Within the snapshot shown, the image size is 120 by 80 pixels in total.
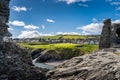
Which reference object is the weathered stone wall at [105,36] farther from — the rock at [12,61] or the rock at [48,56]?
the rock at [48,56]

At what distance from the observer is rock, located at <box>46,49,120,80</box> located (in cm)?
5816

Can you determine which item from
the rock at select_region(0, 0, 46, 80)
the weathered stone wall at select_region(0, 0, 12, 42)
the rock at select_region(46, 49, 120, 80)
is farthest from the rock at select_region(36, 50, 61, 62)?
the weathered stone wall at select_region(0, 0, 12, 42)

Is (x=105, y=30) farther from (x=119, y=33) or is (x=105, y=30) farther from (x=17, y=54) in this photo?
(x=17, y=54)

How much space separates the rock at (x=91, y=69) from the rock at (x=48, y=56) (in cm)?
10453

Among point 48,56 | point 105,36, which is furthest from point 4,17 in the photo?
point 48,56

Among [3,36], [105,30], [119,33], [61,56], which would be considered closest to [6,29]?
[3,36]

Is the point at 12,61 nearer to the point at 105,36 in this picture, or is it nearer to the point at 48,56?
the point at 105,36

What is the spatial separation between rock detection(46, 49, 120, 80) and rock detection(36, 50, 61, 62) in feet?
343

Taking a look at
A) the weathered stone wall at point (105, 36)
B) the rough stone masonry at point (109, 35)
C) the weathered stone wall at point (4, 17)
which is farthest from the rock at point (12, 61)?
the rough stone masonry at point (109, 35)

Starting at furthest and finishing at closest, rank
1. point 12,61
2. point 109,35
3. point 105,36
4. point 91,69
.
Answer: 1. point 109,35
2. point 105,36
3. point 91,69
4. point 12,61

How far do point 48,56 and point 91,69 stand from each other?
383ft

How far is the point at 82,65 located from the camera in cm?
6456

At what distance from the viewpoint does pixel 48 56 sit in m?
177

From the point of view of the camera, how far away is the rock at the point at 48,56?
174 meters
